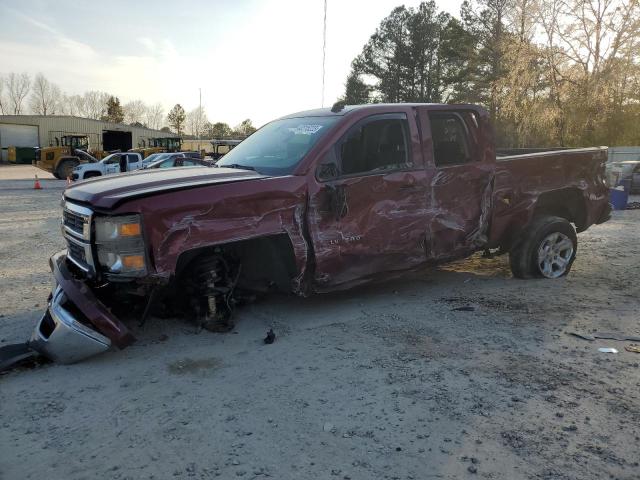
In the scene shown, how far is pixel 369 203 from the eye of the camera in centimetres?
468

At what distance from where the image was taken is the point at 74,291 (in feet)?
12.6

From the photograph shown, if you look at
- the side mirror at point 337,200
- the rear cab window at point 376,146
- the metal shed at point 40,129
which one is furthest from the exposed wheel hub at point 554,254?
the metal shed at point 40,129

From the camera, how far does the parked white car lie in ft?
83.3

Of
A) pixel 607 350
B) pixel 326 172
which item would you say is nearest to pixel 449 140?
pixel 326 172

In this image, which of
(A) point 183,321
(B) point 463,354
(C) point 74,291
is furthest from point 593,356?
(C) point 74,291

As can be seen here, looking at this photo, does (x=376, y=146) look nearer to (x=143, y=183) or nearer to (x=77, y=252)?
(x=143, y=183)

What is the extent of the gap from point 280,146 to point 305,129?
0.94ft

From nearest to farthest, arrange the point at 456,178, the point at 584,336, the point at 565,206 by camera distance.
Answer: the point at 584,336, the point at 456,178, the point at 565,206

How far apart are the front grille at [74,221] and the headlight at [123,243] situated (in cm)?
29

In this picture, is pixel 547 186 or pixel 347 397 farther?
pixel 547 186

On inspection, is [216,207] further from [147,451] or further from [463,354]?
[463,354]

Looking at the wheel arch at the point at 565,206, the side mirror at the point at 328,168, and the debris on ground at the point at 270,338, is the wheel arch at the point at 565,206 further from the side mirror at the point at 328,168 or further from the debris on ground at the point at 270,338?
the debris on ground at the point at 270,338

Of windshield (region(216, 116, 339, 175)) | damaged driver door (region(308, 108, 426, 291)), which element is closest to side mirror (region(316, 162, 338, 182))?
damaged driver door (region(308, 108, 426, 291))

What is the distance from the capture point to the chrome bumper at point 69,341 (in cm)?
372
